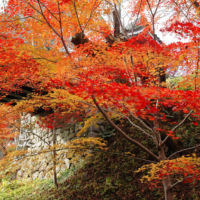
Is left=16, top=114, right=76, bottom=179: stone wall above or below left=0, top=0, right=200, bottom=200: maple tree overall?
below

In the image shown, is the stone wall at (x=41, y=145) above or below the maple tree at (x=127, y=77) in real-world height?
below

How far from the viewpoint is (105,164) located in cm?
646

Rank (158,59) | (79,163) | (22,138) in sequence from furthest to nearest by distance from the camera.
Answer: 1. (22,138)
2. (79,163)
3. (158,59)

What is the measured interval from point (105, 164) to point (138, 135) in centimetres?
172

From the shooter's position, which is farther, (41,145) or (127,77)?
(41,145)

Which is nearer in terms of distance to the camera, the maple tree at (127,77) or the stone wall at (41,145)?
the maple tree at (127,77)

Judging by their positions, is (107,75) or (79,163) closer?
(107,75)

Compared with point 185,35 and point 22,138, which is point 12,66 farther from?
point 22,138

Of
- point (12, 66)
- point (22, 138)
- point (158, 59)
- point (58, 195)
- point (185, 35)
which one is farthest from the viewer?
point (22, 138)

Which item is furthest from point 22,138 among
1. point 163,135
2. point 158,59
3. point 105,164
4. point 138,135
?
point 158,59

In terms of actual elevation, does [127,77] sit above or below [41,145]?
above

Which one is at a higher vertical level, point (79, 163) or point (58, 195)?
point (79, 163)

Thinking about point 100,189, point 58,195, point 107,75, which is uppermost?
point 107,75

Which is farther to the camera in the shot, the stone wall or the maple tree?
the stone wall
